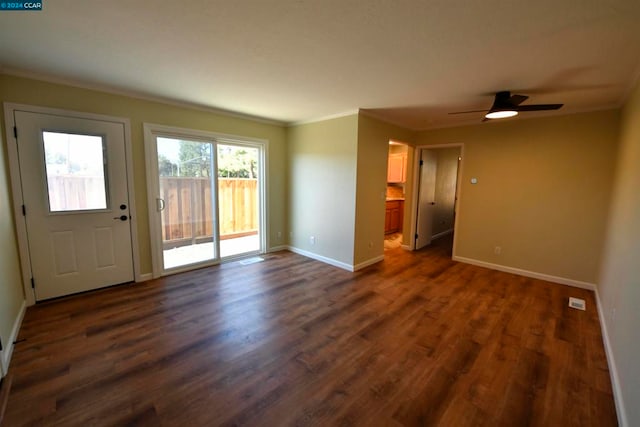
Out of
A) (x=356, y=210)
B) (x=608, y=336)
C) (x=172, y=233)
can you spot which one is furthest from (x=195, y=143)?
(x=608, y=336)

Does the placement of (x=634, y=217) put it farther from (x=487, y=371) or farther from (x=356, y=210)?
(x=356, y=210)

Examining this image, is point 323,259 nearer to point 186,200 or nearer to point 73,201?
point 186,200

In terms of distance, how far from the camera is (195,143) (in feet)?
13.2

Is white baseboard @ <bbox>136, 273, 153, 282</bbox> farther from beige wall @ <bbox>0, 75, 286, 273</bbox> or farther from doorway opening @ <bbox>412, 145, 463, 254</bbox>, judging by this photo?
doorway opening @ <bbox>412, 145, 463, 254</bbox>

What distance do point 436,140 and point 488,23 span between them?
3.48 meters

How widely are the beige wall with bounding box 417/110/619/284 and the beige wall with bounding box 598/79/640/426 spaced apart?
0.38 m

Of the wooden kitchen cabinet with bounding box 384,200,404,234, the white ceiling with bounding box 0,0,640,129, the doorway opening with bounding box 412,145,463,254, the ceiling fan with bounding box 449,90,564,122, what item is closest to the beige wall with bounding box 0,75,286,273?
the white ceiling with bounding box 0,0,640,129

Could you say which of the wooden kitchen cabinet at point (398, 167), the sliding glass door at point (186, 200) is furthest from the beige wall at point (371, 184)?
the sliding glass door at point (186, 200)

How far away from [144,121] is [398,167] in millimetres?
5626

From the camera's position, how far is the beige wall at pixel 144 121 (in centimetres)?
277

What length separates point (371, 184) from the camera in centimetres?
431

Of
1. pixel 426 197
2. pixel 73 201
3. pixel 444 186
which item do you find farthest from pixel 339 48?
pixel 444 186

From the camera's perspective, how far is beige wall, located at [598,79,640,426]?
1612 millimetres

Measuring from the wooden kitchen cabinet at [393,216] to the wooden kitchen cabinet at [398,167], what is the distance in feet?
2.05
